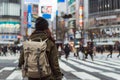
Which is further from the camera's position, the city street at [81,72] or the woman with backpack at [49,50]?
the city street at [81,72]

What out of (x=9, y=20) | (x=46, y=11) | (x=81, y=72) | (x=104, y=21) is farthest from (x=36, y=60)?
(x=9, y=20)

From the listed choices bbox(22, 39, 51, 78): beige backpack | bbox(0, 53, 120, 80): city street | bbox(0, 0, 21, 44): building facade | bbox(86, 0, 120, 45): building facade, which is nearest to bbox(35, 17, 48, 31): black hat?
bbox(22, 39, 51, 78): beige backpack

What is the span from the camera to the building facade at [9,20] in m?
123

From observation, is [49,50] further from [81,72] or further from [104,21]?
[104,21]

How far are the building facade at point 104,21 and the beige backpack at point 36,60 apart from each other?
3346 inches

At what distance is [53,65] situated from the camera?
16.3 ft

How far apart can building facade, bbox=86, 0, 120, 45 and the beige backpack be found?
279 ft

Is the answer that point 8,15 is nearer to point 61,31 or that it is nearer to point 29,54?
point 61,31

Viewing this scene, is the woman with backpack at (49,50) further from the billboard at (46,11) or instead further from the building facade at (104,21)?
the building facade at (104,21)

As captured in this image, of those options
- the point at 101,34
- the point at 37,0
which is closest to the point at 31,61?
the point at 37,0

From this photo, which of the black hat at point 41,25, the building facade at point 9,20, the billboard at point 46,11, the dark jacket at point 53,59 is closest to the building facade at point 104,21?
the building facade at point 9,20

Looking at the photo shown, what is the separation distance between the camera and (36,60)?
488 centimetres

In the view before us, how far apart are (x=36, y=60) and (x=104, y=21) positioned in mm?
101525

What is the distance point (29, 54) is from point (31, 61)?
0.36 feet
